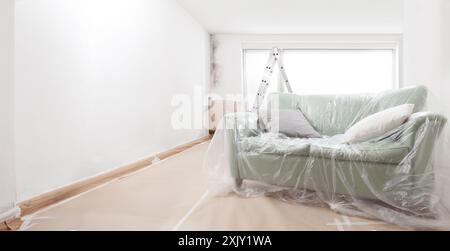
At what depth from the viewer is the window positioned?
17.6ft

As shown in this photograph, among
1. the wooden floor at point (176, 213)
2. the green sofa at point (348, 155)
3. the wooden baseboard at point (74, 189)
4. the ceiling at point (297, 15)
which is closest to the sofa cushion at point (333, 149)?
the green sofa at point (348, 155)

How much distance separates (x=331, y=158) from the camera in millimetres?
1379

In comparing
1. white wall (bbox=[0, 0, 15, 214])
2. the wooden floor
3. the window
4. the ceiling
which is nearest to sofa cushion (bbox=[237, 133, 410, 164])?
the wooden floor

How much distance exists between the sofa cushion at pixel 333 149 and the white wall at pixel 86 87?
1.17 meters

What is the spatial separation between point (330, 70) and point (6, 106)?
5.55 meters

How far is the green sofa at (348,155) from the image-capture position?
1.17 m

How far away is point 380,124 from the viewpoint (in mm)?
1367

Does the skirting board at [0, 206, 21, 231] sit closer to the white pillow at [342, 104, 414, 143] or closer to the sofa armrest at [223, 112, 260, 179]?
the sofa armrest at [223, 112, 260, 179]

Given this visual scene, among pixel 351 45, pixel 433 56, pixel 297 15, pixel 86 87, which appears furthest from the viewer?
pixel 351 45

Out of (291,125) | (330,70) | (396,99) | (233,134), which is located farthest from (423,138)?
(330,70)

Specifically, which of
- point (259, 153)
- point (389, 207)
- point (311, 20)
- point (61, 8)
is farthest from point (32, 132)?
point (311, 20)

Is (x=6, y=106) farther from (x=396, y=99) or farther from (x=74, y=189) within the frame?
(x=396, y=99)
